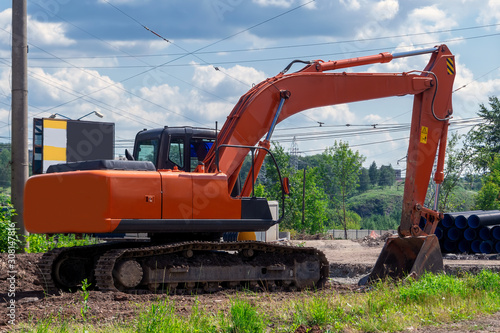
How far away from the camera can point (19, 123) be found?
13508 mm

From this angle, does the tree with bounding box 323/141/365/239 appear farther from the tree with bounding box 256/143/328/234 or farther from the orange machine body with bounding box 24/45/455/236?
the orange machine body with bounding box 24/45/455/236

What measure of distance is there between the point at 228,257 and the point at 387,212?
398ft

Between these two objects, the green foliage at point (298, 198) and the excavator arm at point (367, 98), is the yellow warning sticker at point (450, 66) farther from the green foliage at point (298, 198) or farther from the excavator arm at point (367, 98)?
the green foliage at point (298, 198)

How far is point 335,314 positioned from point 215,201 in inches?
131

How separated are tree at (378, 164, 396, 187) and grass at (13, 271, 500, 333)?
148798 mm

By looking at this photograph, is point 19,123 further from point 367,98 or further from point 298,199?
point 298,199

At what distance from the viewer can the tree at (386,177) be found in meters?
155

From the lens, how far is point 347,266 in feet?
54.6

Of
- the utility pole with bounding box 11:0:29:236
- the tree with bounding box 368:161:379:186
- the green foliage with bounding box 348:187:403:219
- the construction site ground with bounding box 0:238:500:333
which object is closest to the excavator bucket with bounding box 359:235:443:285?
the construction site ground with bounding box 0:238:500:333

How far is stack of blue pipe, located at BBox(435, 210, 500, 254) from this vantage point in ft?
68.7

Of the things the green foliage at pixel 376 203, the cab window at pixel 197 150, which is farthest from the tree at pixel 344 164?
the green foliage at pixel 376 203

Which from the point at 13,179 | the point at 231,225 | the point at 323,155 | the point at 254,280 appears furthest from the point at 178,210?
the point at 323,155

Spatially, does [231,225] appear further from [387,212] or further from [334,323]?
[387,212]

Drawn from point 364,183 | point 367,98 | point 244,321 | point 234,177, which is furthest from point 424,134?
point 364,183
